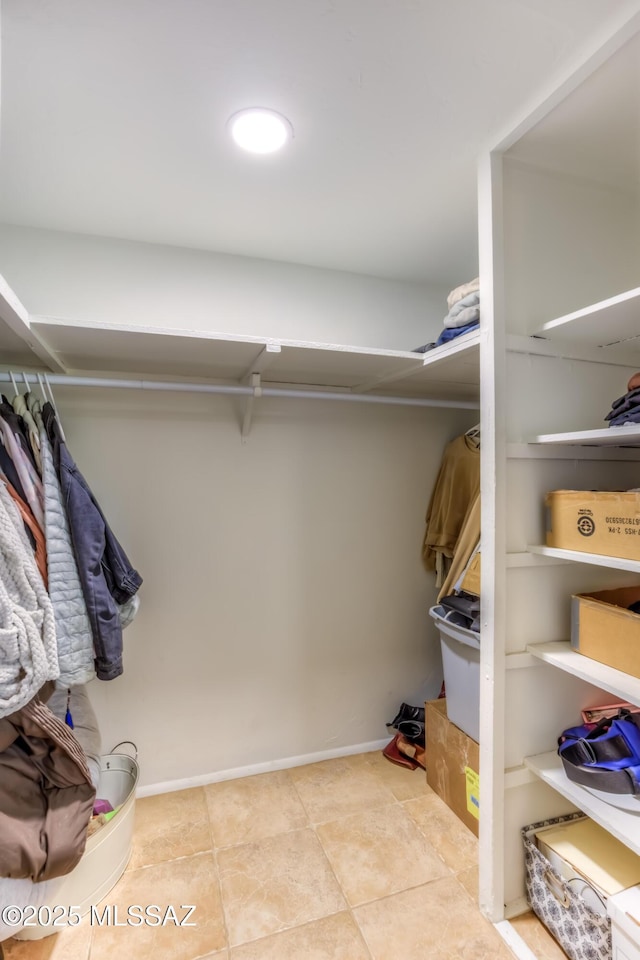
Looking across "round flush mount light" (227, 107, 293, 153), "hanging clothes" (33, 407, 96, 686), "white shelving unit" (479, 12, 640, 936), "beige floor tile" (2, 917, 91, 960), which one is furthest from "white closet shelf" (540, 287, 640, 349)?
"beige floor tile" (2, 917, 91, 960)

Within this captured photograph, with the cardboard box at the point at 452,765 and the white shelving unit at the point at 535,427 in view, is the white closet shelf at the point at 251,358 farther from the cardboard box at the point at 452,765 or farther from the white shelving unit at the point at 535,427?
the cardboard box at the point at 452,765

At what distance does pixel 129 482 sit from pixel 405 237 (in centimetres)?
151

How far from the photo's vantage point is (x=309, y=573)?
7.19 feet

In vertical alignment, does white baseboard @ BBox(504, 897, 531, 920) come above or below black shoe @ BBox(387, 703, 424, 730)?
below

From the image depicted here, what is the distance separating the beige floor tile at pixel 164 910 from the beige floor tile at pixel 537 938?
89 centimetres

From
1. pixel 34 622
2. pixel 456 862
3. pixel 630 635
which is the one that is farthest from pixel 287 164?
pixel 456 862

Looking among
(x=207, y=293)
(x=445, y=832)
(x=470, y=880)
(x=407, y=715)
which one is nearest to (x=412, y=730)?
(x=407, y=715)

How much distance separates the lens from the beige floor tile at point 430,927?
130cm

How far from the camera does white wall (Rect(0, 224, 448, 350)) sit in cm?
174

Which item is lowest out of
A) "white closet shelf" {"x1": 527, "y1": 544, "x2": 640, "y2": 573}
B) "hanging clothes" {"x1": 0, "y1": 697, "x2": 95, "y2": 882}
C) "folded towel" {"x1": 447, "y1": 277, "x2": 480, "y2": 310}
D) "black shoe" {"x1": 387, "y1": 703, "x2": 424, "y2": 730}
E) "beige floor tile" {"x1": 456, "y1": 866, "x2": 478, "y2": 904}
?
"beige floor tile" {"x1": 456, "y1": 866, "x2": 478, "y2": 904}

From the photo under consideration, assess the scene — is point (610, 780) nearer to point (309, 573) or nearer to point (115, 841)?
point (309, 573)

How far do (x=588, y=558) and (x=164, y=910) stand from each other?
1694 mm

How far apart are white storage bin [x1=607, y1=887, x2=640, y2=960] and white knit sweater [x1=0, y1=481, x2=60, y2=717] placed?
1568mm

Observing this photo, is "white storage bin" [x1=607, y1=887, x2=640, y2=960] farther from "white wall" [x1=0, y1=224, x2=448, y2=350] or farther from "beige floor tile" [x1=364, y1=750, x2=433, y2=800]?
"white wall" [x1=0, y1=224, x2=448, y2=350]
